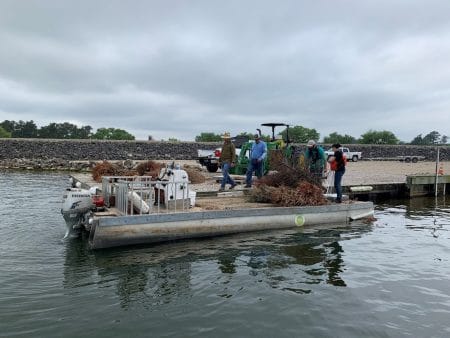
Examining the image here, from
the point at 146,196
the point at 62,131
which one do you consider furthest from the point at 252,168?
the point at 62,131

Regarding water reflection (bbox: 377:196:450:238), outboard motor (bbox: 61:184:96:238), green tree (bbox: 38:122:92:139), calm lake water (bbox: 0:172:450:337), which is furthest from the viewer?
green tree (bbox: 38:122:92:139)

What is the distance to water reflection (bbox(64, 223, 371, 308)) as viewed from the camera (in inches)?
283

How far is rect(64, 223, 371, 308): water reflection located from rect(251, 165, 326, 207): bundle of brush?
1.43 m

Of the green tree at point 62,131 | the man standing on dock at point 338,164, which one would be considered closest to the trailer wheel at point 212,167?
the man standing on dock at point 338,164

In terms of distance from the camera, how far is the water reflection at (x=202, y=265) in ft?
23.6

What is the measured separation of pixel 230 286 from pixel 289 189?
5.32 meters

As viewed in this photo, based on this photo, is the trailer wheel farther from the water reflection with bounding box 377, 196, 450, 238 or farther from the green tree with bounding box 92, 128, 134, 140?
the green tree with bounding box 92, 128, 134, 140

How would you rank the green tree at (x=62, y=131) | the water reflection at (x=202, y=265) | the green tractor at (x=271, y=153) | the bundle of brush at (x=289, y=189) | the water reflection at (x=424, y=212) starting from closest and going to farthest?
the water reflection at (x=202, y=265) < the bundle of brush at (x=289, y=189) < the water reflection at (x=424, y=212) < the green tractor at (x=271, y=153) < the green tree at (x=62, y=131)

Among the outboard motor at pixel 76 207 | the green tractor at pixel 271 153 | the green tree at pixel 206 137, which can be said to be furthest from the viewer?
the green tree at pixel 206 137

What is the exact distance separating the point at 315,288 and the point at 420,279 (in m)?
2.18

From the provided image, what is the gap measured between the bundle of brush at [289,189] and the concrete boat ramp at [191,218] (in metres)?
0.30

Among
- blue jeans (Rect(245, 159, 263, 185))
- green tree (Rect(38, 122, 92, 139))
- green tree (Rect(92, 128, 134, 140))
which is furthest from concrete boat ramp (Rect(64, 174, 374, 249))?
green tree (Rect(38, 122, 92, 139))

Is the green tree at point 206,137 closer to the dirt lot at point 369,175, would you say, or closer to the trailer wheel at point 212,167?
the dirt lot at point 369,175

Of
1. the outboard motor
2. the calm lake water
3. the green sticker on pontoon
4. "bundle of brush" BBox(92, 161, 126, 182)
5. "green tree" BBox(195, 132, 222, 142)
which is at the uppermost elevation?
"green tree" BBox(195, 132, 222, 142)
